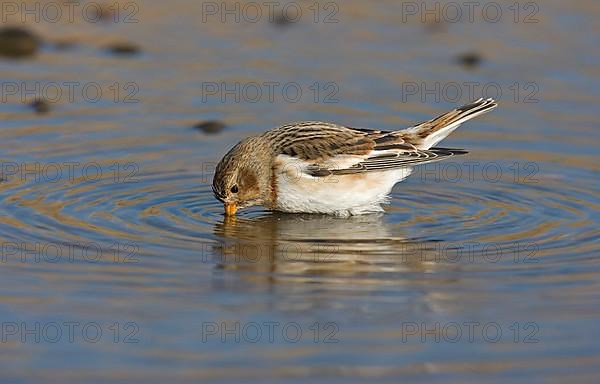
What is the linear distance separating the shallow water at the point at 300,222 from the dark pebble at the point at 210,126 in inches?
4.4

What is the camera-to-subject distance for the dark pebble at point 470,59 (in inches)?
564

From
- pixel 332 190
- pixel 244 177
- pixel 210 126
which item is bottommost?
pixel 332 190

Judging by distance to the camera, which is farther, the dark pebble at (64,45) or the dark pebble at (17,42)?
the dark pebble at (64,45)

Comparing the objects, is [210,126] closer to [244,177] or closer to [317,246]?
[244,177]

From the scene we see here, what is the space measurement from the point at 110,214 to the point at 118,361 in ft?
10.2

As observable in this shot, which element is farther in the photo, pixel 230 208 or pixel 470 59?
pixel 470 59

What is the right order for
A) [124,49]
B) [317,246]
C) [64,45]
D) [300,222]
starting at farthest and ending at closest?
[64,45] → [124,49] → [300,222] → [317,246]

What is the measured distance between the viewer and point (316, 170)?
1073cm

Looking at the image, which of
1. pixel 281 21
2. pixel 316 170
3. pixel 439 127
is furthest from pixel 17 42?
pixel 439 127

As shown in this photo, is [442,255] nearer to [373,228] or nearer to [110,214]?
[373,228]

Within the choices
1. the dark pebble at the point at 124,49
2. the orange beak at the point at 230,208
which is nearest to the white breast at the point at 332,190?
the orange beak at the point at 230,208

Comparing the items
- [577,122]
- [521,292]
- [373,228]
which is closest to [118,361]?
[521,292]

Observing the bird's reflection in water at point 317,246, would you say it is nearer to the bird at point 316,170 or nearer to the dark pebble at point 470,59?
the bird at point 316,170

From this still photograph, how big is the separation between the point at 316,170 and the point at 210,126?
A: 2205mm
